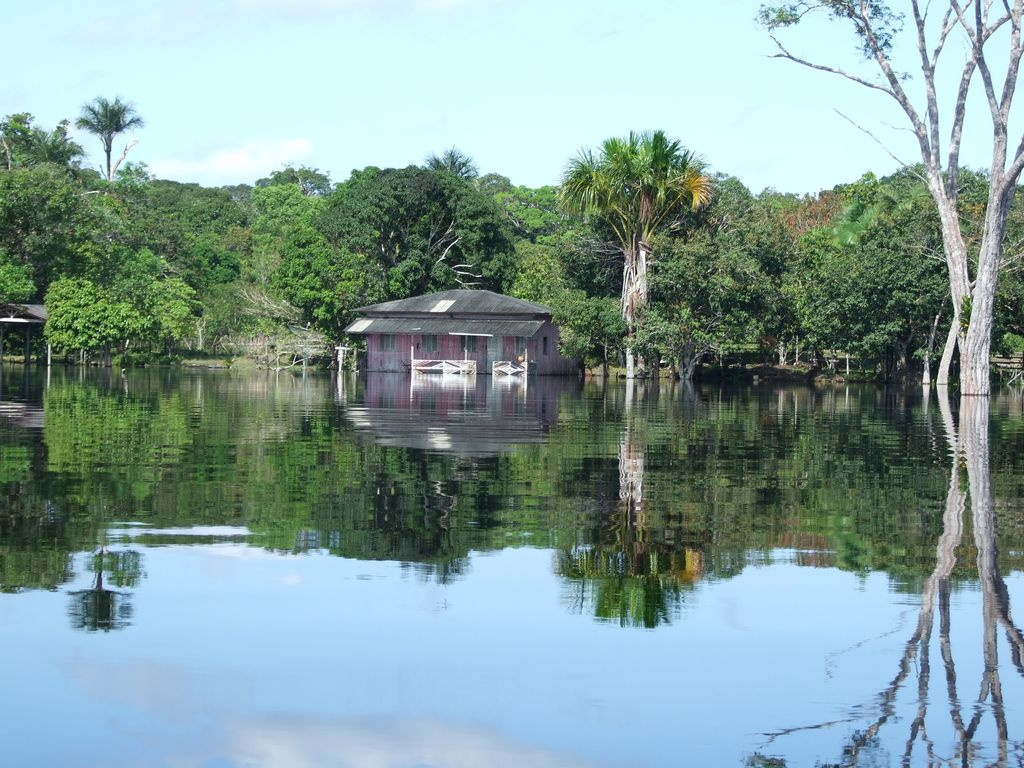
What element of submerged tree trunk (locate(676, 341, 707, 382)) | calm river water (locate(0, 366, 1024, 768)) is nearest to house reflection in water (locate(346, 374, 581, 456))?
calm river water (locate(0, 366, 1024, 768))

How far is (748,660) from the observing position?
21.5ft

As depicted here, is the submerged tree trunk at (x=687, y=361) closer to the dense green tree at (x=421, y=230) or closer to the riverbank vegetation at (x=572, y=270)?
the riverbank vegetation at (x=572, y=270)

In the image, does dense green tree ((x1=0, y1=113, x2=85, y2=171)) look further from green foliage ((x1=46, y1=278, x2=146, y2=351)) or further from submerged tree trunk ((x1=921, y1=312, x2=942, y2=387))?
submerged tree trunk ((x1=921, y1=312, x2=942, y2=387))

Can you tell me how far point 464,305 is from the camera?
6134 centimetres

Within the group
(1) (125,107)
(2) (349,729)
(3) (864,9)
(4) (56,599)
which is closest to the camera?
(2) (349,729)

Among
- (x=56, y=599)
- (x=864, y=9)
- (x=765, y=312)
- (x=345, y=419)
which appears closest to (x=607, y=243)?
(x=765, y=312)

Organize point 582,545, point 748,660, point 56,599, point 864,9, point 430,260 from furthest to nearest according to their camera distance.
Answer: point 430,260 → point 864,9 → point 582,545 → point 56,599 → point 748,660

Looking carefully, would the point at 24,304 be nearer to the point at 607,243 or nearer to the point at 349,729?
the point at 607,243

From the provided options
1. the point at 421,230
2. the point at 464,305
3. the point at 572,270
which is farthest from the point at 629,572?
the point at 421,230

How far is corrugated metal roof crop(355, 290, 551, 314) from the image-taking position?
2372 inches

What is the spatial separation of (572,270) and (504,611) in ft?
167

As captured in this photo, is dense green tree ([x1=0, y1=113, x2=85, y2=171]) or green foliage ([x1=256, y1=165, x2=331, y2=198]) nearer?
dense green tree ([x1=0, y1=113, x2=85, y2=171])

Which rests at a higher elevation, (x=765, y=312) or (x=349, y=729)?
(x=765, y=312)

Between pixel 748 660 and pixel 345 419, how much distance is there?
19.1 m
